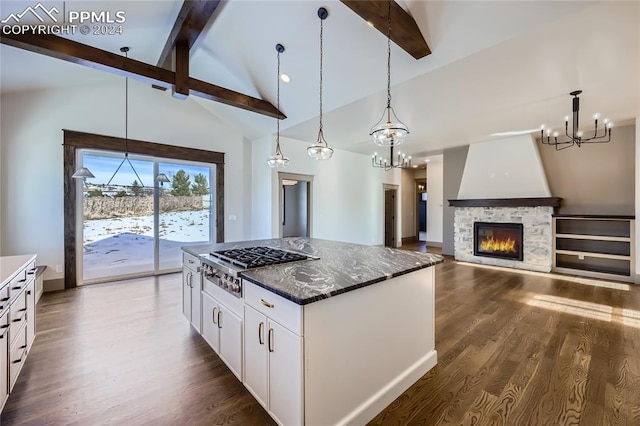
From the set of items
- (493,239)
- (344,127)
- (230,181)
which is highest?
(344,127)

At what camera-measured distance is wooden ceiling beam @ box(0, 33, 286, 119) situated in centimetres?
288

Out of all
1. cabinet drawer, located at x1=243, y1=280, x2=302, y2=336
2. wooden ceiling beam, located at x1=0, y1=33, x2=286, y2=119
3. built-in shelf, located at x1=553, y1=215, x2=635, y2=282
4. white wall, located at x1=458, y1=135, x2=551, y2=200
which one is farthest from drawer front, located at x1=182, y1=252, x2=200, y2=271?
built-in shelf, located at x1=553, y1=215, x2=635, y2=282

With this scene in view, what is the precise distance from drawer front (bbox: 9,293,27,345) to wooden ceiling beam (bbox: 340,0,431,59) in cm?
358

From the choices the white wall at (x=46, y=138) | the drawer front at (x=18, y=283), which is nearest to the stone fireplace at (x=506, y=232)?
the white wall at (x=46, y=138)

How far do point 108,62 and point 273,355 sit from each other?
3.98 metres

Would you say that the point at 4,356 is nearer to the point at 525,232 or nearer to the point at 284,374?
the point at 284,374

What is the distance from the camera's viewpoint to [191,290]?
2902 mm

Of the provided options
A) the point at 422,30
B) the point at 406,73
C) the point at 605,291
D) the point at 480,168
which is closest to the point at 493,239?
the point at 480,168

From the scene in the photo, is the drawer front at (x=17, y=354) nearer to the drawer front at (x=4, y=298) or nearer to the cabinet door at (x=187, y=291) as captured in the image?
the drawer front at (x=4, y=298)

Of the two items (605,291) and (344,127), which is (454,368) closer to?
(605,291)

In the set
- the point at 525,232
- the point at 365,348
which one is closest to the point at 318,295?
the point at 365,348

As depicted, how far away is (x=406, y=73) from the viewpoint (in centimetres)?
352

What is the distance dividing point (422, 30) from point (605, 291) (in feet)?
16.1

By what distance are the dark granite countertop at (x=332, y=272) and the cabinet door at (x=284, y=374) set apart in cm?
24
